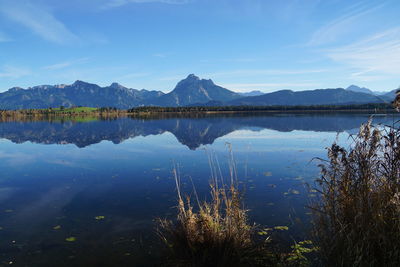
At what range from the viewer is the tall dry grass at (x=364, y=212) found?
634 cm

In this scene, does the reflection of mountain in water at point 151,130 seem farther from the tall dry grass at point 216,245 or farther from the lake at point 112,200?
the tall dry grass at point 216,245

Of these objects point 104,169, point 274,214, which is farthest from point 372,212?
point 104,169

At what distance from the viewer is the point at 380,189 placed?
271 inches

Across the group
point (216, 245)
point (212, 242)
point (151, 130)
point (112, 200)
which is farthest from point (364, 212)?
point (151, 130)

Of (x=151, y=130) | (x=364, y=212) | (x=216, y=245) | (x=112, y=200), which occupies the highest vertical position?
(x=364, y=212)

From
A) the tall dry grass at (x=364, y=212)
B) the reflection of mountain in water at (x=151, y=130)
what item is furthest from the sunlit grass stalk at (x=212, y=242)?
the reflection of mountain in water at (x=151, y=130)

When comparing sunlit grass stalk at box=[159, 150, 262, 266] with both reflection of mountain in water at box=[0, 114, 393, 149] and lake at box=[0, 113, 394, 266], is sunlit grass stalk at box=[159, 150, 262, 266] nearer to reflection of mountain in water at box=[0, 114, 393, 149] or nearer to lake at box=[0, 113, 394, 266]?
lake at box=[0, 113, 394, 266]

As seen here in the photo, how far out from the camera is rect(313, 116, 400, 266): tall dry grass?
6336 mm

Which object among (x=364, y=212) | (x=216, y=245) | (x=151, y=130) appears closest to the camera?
(x=364, y=212)

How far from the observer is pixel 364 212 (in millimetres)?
6648

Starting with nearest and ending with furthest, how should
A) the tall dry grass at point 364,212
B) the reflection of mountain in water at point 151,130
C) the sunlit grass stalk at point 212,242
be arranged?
the tall dry grass at point 364,212 → the sunlit grass stalk at point 212,242 → the reflection of mountain in water at point 151,130

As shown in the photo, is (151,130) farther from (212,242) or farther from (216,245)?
(216,245)

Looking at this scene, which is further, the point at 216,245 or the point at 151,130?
the point at 151,130

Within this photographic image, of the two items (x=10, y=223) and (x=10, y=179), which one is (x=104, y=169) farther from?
(x=10, y=223)
